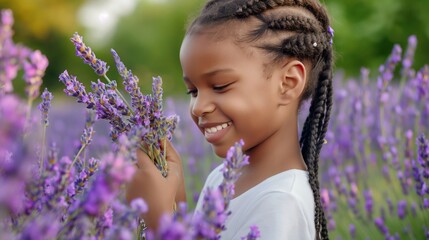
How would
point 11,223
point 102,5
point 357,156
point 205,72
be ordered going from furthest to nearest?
point 102,5, point 357,156, point 205,72, point 11,223

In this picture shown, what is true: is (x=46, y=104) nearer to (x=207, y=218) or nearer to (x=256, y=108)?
(x=256, y=108)

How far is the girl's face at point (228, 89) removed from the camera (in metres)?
1.84

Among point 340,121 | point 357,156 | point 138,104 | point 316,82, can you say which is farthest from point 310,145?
point 340,121

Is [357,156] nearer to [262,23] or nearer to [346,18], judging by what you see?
[262,23]

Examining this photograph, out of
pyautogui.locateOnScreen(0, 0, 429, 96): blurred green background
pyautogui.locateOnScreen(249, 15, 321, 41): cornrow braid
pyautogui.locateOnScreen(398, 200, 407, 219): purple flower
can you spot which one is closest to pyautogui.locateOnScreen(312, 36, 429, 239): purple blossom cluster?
pyautogui.locateOnScreen(398, 200, 407, 219): purple flower

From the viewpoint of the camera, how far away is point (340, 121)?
14.3 feet

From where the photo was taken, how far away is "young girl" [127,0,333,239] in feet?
5.64

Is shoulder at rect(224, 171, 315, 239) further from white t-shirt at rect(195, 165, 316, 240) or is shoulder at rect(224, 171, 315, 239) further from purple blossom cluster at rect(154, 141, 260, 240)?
purple blossom cluster at rect(154, 141, 260, 240)

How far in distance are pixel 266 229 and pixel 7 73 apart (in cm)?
92

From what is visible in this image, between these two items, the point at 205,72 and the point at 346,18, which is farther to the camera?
the point at 346,18

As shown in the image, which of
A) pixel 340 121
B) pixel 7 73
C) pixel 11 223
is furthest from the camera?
pixel 340 121

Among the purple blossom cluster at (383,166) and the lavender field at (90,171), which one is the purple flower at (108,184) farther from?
the purple blossom cluster at (383,166)

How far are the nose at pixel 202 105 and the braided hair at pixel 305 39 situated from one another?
9.0 inches

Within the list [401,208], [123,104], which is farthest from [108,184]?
[401,208]
